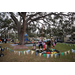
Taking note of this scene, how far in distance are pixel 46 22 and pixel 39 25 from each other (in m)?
2.63

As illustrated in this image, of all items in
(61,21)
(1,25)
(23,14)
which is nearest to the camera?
(61,21)

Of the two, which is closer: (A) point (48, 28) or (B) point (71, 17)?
(B) point (71, 17)

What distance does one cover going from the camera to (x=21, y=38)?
14.0m

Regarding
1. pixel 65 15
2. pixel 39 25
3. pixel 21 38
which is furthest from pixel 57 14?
pixel 21 38

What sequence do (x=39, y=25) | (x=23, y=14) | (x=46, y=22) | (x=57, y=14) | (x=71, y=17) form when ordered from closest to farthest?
(x=71, y=17) < (x=57, y=14) < (x=23, y=14) < (x=46, y=22) < (x=39, y=25)

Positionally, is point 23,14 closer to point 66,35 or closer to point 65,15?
point 65,15

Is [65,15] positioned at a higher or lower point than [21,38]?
higher

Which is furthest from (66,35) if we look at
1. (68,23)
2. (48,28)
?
(68,23)

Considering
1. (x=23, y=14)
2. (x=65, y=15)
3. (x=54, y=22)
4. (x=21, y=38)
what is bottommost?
(x=21, y=38)

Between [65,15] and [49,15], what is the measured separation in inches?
133

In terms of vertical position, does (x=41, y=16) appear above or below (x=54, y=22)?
above

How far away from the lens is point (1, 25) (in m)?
26.8

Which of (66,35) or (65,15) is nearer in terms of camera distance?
(65,15)

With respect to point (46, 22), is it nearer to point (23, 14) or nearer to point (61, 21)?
point (61, 21)
